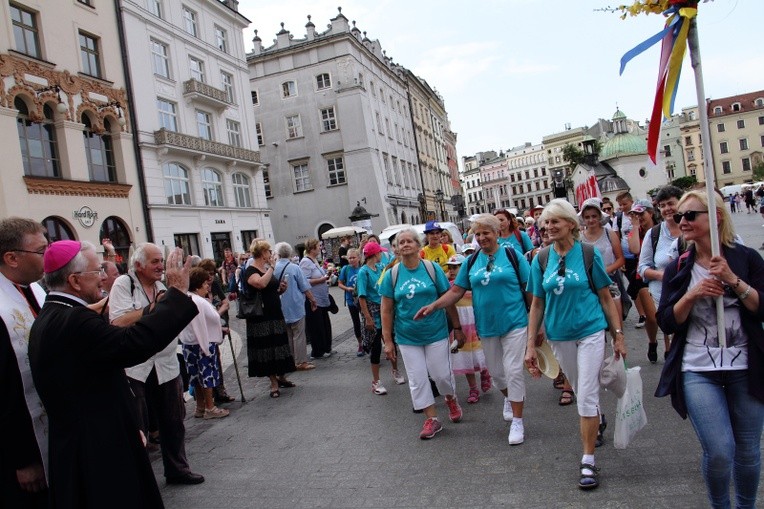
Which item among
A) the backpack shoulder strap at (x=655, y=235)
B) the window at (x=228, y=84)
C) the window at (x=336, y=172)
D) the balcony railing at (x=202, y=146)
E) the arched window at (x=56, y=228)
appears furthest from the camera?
the window at (x=336, y=172)

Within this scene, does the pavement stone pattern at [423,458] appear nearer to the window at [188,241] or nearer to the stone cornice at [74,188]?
the stone cornice at [74,188]

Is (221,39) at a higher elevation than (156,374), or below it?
higher

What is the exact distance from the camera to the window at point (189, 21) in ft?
92.1

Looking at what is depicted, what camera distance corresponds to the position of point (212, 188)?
28.8m

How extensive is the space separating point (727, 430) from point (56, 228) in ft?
70.4

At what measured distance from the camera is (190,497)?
4.53m

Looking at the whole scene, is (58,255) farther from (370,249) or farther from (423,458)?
(370,249)

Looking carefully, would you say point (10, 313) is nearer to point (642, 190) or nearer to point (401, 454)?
point (401, 454)

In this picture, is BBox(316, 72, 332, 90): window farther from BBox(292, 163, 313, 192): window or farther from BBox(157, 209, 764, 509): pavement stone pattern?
BBox(157, 209, 764, 509): pavement stone pattern

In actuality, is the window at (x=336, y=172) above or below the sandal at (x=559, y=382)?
above

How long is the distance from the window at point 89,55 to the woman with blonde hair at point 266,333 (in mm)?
18469

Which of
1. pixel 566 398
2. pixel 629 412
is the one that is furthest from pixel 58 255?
pixel 566 398

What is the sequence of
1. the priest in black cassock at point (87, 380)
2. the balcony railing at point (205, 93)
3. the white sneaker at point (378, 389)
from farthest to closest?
the balcony railing at point (205, 93)
the white sneaker at point (378, 389)
the priest in black cassock at point (87, 380)

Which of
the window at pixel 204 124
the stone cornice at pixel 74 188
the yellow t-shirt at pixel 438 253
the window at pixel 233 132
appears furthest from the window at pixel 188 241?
the yellow t-shirt at pixel 438 253
